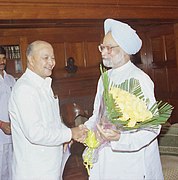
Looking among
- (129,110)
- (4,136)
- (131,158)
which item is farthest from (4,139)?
(129,110)

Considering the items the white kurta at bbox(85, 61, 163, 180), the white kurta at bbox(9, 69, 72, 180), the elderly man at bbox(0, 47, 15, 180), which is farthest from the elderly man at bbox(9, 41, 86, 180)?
the elderly man at bbox(0, 47, 15, 180)

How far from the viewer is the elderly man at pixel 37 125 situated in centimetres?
212

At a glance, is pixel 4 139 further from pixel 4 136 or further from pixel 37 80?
pixel 37 80

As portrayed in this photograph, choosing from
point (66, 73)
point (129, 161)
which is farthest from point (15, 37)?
point (129, 161)

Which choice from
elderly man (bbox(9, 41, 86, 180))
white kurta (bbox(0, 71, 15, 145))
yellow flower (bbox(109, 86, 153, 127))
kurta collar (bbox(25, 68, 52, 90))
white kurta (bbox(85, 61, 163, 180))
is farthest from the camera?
white kurta (bbox(0, 71, 15, 145))

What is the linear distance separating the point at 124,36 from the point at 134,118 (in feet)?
1.95

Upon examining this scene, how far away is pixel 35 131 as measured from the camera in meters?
2.10

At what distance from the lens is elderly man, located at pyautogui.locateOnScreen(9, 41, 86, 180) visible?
6.95 ft

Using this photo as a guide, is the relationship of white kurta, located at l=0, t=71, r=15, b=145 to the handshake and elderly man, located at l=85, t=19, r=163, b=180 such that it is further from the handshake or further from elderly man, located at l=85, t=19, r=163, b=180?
elderly man, located at l=85, t=19, r=163, b=180

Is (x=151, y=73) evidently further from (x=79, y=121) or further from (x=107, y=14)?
(x=107, y=14)

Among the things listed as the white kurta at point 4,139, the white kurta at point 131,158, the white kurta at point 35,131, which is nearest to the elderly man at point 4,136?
the white kurta at point 4,139

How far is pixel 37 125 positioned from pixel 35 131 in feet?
0.13

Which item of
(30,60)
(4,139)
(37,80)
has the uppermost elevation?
(30,60)

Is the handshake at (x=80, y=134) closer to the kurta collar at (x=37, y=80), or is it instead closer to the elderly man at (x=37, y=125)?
the elderly man at (x=37, y=125)
